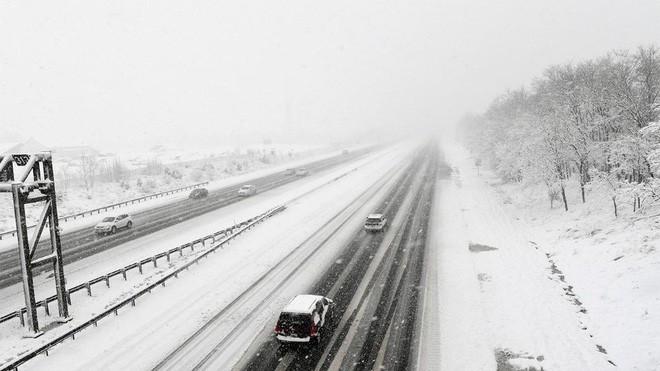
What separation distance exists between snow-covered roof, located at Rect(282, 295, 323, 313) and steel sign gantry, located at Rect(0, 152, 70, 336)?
10.9 metres

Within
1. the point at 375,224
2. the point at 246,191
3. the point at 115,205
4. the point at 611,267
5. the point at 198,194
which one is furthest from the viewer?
the point at 246,191

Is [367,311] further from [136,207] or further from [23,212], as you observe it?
[136,207]

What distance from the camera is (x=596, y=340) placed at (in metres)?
15.1

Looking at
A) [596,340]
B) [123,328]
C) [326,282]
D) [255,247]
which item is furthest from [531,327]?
[255,247]

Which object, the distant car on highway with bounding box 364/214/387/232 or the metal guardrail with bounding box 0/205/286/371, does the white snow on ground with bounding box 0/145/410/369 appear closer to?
the metal guardrail with bounding box 0/205/286/371

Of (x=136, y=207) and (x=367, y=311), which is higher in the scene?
(x=136, y=207)

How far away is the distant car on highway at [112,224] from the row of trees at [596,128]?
1404 inches

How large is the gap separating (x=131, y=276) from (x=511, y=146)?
41680 mm

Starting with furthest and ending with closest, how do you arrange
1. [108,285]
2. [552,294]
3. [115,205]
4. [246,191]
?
[246,191], [115,205], [108,285], [552,294]

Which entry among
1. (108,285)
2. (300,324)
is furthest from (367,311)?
(108,285)

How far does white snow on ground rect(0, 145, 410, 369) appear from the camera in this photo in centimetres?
1566

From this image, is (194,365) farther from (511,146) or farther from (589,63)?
(589,63)

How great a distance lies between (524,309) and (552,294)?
8.22 ft

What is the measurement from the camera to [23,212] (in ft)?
56.2
